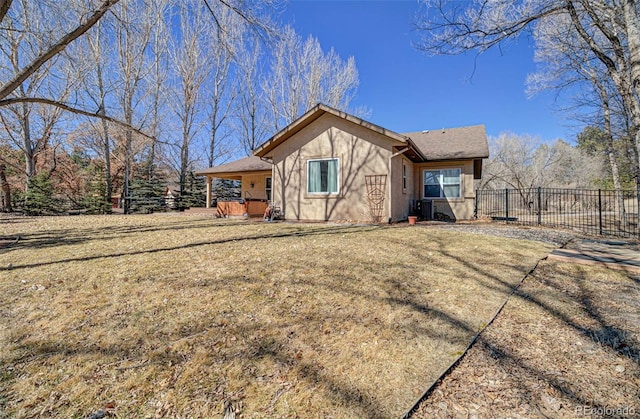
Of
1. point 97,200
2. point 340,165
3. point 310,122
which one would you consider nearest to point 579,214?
point 340,165

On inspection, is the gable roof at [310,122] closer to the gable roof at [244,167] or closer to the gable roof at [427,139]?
the gable roof at [427,139]

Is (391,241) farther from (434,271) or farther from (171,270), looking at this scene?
(171,270)

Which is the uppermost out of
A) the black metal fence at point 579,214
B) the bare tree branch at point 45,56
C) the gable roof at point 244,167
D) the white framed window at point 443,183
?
the bare tree branch at point 45,56

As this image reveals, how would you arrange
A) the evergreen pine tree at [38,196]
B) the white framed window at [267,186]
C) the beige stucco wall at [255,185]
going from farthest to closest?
the beige stucco wall at [255,185] → the white framed window at [267,186] → the evergreen pine tree at [38,196]

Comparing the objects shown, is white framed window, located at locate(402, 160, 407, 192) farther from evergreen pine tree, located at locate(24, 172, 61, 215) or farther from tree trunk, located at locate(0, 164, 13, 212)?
tree trunk, located at locate(0, 164, 13, 212)

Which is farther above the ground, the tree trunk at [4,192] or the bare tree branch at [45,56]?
the bare tree branch at [45,56]

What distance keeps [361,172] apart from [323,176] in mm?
1495

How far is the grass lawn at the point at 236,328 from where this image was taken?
5.89 feet

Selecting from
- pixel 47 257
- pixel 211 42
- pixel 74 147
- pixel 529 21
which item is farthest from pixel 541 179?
pixel 74 147

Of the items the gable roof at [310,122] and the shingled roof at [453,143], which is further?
the shingled roof at [453,143]

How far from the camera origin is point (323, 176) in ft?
35.7

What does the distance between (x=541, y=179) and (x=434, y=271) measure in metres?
34.8

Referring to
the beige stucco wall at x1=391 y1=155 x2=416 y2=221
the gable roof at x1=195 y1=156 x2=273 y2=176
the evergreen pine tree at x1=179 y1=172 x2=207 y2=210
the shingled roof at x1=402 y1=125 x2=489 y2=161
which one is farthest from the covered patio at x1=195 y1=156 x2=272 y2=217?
the shingled roof at x1=402 y1=125 x2=489 y2=161

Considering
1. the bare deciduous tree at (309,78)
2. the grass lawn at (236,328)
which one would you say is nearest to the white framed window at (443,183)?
the grass lawn at (236,328)
